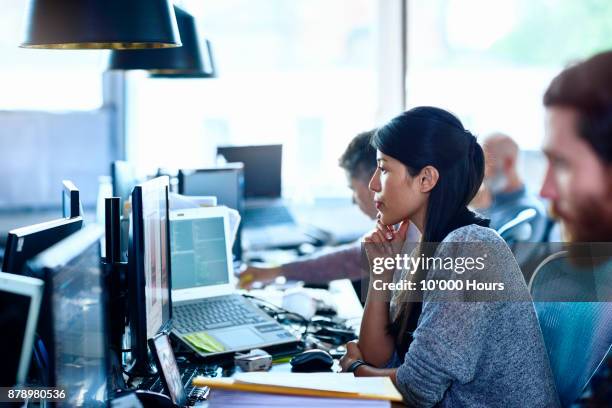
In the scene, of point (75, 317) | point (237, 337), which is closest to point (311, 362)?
point (237, 337)

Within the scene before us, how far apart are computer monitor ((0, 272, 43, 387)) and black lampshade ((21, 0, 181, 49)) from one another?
77 centimetres

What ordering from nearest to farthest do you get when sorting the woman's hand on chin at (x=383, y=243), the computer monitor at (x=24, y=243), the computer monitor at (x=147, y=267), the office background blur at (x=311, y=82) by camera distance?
the computer monitor at (x=24, y=243) < the computer monitor at (x=147, y=267) < the woman's hand on chin at (x=383, y=243) < the office background blur at (x=311, y=82)

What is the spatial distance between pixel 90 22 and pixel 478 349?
3.52 ft

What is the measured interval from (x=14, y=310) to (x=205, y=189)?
216 centimetres

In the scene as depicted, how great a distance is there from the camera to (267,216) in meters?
4.34

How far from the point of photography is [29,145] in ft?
15.1

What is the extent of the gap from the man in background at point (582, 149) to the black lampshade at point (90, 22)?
1194 millimetres

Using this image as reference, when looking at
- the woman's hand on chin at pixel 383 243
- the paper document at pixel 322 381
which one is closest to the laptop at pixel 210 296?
the woman's hand on chin at pixel 383 243

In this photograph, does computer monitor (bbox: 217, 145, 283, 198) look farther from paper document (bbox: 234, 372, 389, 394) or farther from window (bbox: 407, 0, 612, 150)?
paper document (bbox: 234, 372, 389, 394)

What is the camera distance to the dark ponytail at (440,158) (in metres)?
2.01

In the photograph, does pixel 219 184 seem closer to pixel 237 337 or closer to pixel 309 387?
pixel 237 337

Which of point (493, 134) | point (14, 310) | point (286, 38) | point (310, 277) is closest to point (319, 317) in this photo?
point (310, 277)

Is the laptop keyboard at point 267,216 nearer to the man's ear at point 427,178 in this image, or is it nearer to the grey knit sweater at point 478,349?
the man's ear at point 427,178

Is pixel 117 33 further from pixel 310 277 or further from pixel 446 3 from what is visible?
pixel 446 3
